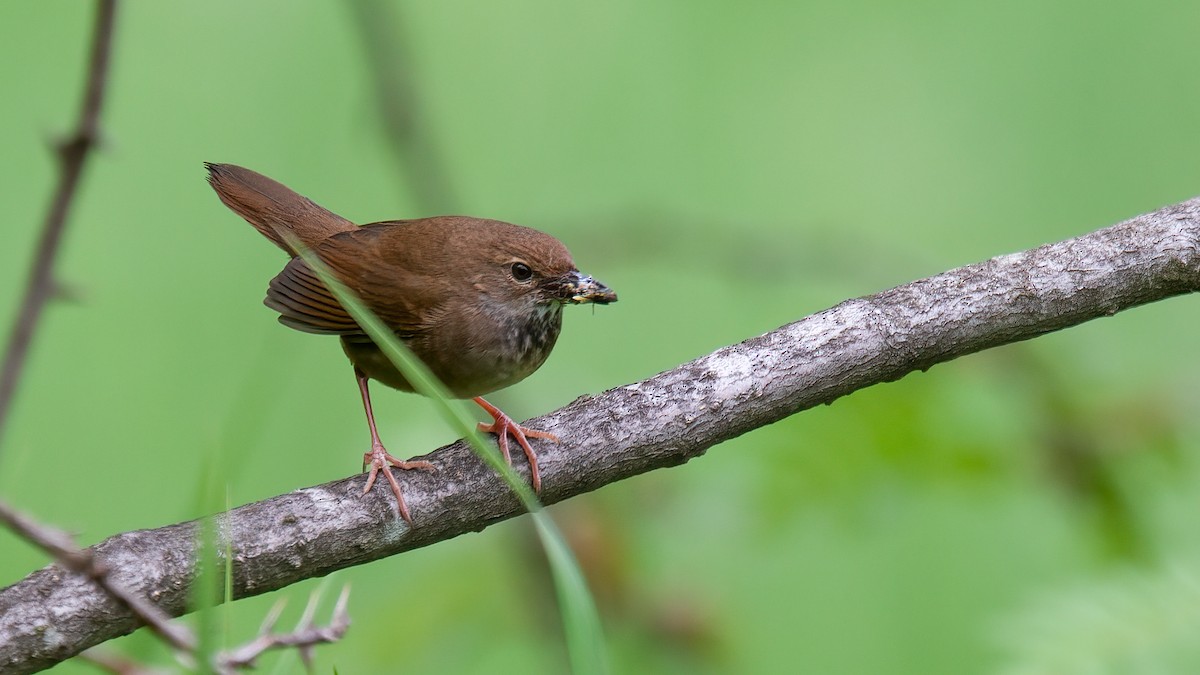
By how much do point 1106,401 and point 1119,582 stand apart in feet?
1.94

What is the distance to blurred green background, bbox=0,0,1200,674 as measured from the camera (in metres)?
3.54

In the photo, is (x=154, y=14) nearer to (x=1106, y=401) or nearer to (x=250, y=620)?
(x=250, y=620)

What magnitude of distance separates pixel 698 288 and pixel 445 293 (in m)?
3.84

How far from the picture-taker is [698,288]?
23.4 feet

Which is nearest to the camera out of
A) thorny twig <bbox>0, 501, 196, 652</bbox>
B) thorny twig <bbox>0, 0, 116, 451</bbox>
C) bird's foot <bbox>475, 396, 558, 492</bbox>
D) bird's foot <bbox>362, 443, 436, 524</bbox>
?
thorny twig <bbox>0, 501, 196, 652</bbox>

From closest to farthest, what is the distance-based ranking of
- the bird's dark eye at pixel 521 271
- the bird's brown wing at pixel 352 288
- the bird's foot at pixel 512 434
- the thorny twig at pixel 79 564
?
the thorny twig at pixel 79 564 < the bird's foot at pixel 512 434 < the bird's brown wing at pixel 352 288 < the bird's dark eye at pixel 521 271

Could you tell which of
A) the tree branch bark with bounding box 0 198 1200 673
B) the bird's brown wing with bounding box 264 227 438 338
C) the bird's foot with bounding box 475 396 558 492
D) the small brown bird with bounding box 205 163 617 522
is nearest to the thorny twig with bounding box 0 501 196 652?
the tree branch bark with bounding box 0 198 1200 673

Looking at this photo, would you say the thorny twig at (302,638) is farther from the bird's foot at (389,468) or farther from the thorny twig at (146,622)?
the bird's foot at (389,468)

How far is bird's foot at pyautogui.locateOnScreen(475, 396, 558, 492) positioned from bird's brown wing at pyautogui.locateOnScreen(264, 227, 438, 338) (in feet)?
1.09

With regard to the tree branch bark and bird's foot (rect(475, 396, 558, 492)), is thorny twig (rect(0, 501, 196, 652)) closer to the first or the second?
the tree branch bark

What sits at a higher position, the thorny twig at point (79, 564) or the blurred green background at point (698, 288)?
the blurred green background at point (698, 288)

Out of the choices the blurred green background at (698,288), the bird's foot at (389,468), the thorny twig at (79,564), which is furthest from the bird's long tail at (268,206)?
the thorny twig at (79,564)

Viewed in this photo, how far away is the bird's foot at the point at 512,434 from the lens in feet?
8.51

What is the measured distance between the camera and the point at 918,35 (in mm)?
7988
